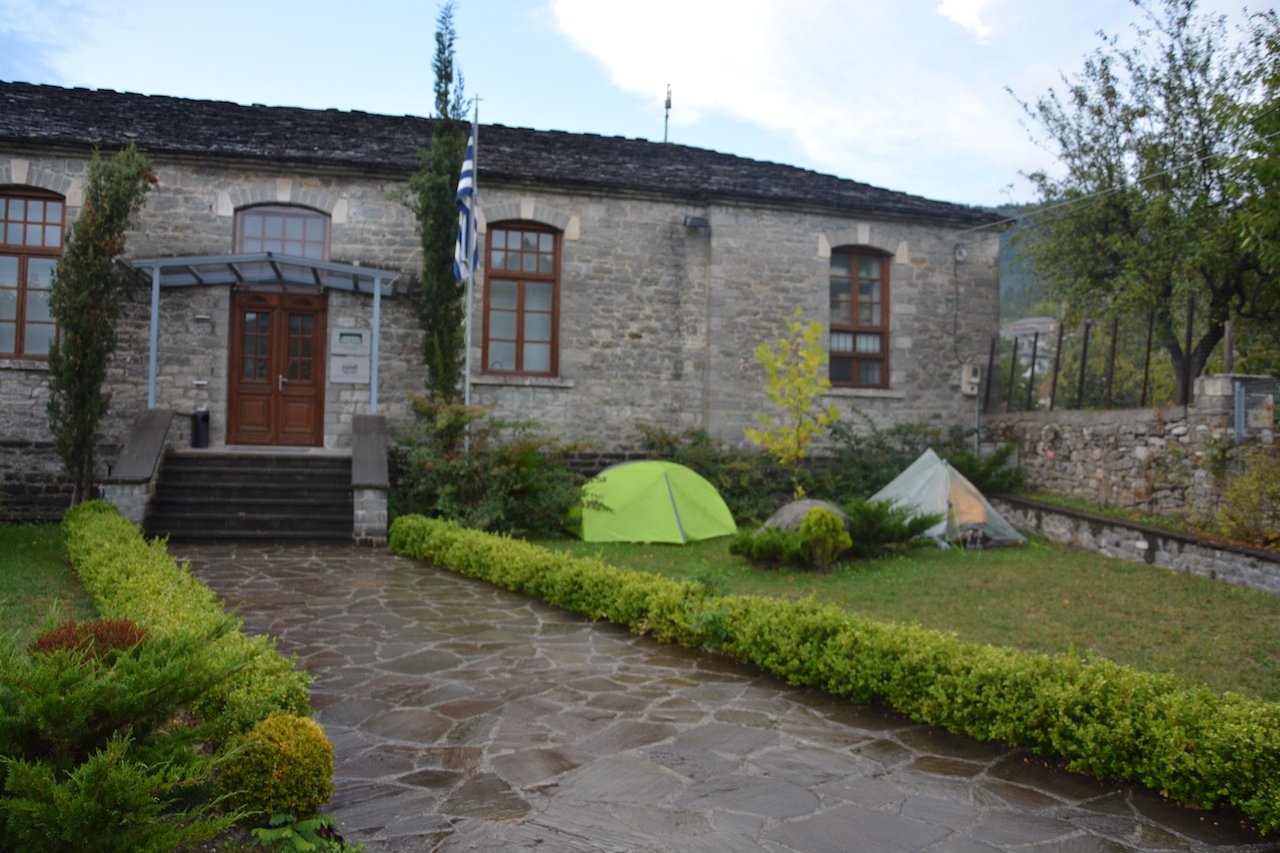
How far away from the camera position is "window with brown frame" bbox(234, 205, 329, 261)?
45.1 ft

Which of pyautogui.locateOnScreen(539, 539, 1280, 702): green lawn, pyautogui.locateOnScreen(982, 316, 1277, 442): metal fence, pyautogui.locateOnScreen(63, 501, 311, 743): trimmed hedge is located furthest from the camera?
pyautogui.locateOnScreen(982, 316, 1277, 442): metal fence

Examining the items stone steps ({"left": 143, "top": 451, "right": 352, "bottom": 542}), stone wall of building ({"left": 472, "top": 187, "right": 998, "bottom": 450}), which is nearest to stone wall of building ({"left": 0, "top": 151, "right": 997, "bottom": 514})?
stone wall of building ({"left": 472, "top": 187, "right": 998, "bottom": 450})

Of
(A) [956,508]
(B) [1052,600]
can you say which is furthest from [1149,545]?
(B) [1052,600]

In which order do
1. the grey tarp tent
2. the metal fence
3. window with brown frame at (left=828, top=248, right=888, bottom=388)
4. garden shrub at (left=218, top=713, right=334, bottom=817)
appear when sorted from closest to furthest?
garden shrub at (left=218, top=713, right=334, bottom=817), the metal fence, the grey tarp tent, window with brown frame at (left=828, top=248, right=888, bottom=388)

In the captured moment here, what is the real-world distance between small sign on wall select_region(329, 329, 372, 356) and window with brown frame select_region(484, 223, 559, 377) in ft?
5.73

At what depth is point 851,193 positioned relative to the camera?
53.0 ft

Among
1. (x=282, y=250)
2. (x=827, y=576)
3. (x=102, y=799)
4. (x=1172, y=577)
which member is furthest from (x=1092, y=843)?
(x=282, y=250)

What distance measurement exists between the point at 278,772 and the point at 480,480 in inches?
341

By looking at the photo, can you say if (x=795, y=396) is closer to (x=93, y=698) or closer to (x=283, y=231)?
(x=283, y=231)

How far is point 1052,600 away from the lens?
27.3 feet

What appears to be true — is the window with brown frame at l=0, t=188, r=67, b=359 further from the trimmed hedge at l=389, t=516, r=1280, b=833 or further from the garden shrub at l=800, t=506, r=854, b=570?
the garden shrub at l=800, t=506, r=854, b=570

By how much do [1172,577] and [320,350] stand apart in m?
11.2

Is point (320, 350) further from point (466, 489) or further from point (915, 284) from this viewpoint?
point (915, 284)

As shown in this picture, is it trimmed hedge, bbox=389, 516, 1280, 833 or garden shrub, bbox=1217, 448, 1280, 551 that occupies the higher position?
garden shrub, bbox=1217, 448, 1280, 551
